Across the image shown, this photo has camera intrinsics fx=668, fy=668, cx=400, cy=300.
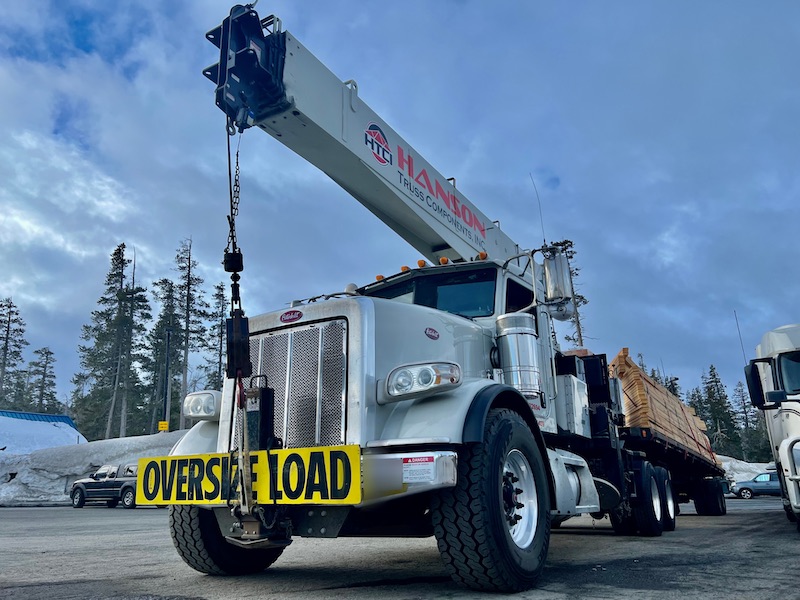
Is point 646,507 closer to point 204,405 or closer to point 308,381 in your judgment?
point 308,381

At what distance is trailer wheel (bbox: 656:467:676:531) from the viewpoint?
367 inches

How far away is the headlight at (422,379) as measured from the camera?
13.8 ft

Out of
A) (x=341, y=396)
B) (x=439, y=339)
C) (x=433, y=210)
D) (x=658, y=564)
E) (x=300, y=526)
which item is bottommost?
(x=658, y=564)

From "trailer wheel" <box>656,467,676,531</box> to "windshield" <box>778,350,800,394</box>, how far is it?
215 centimetres

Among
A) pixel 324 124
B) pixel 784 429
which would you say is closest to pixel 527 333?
pixel 324 124

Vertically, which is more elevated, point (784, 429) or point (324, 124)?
point (324, 124)

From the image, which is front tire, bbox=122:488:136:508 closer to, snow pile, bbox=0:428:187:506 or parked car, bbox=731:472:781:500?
snow pile, bbox=0:428:187:506

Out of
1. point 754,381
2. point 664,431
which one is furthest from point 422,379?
point 664,431

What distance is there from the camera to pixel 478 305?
613 cm

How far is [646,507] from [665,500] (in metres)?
1.08

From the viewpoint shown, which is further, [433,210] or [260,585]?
[433,210]

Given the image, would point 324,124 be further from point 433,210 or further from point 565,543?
point 565,543

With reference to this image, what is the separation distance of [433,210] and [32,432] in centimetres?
3895

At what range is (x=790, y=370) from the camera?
8203 millimetres
